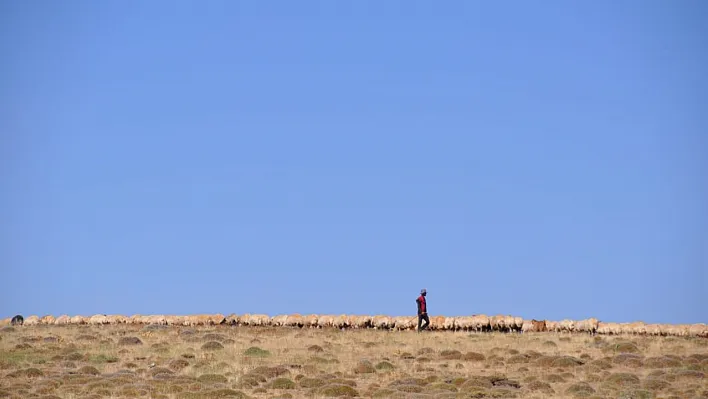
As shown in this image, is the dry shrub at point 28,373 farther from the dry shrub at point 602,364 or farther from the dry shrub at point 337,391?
the dry shrub at point 602,364

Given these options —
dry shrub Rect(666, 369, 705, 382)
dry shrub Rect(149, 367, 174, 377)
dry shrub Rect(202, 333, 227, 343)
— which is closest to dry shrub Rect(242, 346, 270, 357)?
dry shrub Rect(202, 333, 227, 343)

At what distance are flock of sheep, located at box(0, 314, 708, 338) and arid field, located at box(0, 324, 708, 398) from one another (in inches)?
81.3

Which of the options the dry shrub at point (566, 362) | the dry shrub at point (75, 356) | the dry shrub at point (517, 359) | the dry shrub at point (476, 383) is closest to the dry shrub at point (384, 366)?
the dry shrub at point (476, 383)

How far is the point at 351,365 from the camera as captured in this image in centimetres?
3834

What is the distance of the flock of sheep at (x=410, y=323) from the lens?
47403mm

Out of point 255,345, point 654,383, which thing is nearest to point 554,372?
point 654,383

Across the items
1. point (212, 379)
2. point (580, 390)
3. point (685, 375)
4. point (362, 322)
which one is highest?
point (362, 322)

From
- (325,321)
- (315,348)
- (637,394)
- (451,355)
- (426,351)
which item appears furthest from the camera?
(325,321)

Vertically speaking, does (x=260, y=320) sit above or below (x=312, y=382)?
above

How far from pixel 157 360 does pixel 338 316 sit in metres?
15.6

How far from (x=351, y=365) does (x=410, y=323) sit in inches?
527

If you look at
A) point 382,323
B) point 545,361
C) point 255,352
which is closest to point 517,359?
point 545,361

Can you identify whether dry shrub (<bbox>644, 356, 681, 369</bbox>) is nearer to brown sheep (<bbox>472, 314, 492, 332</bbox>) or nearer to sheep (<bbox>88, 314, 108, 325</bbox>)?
brown sheep (<bbox>472, 314, 492, 332</bbox>)

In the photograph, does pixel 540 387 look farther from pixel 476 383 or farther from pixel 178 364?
pixel 178 364
